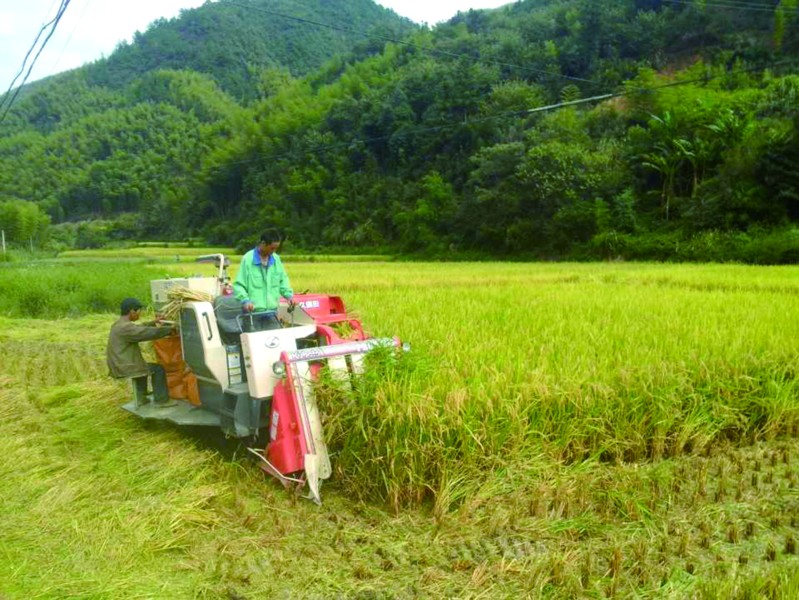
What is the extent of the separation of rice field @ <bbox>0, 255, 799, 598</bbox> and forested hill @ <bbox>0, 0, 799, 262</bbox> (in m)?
Result: 10.6

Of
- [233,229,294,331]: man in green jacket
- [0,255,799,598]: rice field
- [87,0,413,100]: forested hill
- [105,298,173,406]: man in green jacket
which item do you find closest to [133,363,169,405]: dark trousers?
[105,298,173,406]: man in green jacket

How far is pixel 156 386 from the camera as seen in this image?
461cm

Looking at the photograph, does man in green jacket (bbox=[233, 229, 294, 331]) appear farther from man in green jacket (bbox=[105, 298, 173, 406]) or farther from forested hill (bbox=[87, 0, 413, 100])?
forested hill (bbox=[87, 0, 413, 100])

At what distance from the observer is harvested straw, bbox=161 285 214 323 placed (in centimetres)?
433

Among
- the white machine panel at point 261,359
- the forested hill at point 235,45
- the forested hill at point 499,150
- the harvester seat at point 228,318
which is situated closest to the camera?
the white machine panel at point 261,359

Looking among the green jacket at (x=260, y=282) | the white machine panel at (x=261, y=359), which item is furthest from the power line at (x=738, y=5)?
the white machine panel at (x=261, y=359)

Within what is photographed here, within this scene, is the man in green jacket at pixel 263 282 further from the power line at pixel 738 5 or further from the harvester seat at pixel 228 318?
the power line at pixel 738 5

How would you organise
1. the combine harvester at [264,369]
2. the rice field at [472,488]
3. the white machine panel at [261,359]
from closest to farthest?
the rice field at [472,488] → the combine harvester at [264,369] → the white machine panel at [261,359]

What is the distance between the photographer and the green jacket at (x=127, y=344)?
445 centimetres

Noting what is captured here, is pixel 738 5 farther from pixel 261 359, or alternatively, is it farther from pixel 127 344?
pixel 261 359

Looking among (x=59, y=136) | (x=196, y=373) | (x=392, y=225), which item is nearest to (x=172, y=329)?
(x=196, y=373)

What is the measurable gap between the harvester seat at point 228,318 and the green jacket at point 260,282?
87 millimetres

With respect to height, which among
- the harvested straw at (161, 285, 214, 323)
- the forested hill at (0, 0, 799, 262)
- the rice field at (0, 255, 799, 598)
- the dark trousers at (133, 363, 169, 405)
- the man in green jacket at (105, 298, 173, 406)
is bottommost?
the rice field at (0, 255, 799, 598)

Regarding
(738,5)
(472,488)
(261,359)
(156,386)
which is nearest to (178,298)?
(156,386)
